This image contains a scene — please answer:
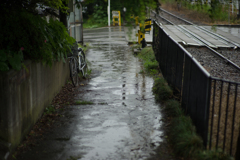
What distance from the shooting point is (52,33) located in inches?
271

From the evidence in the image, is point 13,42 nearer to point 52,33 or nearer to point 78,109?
point 52,33

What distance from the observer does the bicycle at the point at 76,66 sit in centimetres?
881

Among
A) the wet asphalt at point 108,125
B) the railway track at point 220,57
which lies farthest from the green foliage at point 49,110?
the railway track at point 220,57

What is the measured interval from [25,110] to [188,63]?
9.86 feet

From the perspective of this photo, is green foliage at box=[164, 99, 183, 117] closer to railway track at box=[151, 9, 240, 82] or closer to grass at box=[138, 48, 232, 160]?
grass at box=[138, 48, 232, 160]

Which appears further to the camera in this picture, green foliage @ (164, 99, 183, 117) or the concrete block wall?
green foliage @ (164, 99, 183, 117)

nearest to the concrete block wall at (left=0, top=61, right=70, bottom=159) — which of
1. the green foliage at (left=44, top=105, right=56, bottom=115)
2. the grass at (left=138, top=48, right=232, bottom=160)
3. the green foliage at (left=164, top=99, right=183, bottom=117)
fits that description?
the green foliage at (left=44, top=105, right=56, bottom=115)

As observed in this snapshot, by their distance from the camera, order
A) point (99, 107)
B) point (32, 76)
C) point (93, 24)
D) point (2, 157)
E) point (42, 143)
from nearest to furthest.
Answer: point (2, 157) < point (42, 143) < point (32, 76) < point (99, 107) < point (93, 24)

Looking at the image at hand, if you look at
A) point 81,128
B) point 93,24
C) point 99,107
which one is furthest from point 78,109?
point 93,24

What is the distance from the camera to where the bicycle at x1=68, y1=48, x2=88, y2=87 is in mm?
8812

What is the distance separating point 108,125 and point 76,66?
3897mm

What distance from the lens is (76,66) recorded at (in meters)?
9.39

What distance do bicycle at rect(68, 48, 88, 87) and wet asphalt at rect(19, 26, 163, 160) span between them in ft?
0.98

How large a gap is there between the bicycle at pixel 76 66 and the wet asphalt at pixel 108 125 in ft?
0.98
